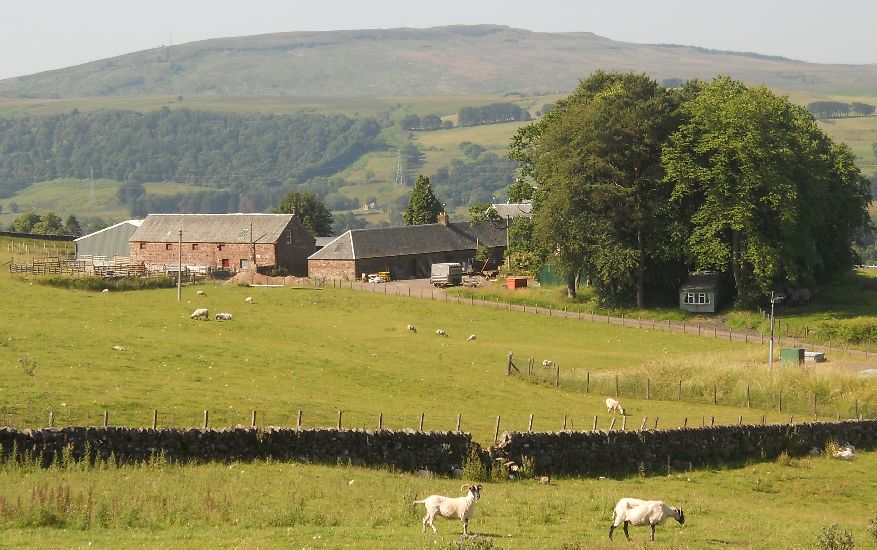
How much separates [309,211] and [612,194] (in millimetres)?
73143

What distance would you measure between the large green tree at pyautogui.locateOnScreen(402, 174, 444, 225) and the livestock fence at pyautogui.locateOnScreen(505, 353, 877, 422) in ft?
286

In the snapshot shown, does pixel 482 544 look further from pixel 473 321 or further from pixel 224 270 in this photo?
pixel 224 270

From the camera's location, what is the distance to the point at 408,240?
124 metres

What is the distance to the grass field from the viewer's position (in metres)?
26.5

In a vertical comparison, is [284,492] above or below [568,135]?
below

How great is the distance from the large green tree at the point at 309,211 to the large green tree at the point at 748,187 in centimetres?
7193

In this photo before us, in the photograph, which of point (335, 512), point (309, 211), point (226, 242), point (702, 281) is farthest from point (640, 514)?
point (309, 211)

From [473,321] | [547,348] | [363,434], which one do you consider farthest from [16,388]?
[473,321]

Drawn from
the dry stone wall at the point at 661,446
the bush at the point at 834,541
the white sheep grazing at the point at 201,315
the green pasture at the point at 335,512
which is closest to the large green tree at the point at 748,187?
the white sheep grazing at the point at 201,315

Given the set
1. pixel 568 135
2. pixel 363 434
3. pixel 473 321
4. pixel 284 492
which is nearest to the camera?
pixel 284 492

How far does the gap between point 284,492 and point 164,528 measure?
4.40 metres

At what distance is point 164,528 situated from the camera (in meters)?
25.9

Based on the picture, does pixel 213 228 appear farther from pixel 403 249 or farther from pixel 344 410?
pixel 344 410

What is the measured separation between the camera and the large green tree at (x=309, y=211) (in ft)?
506
